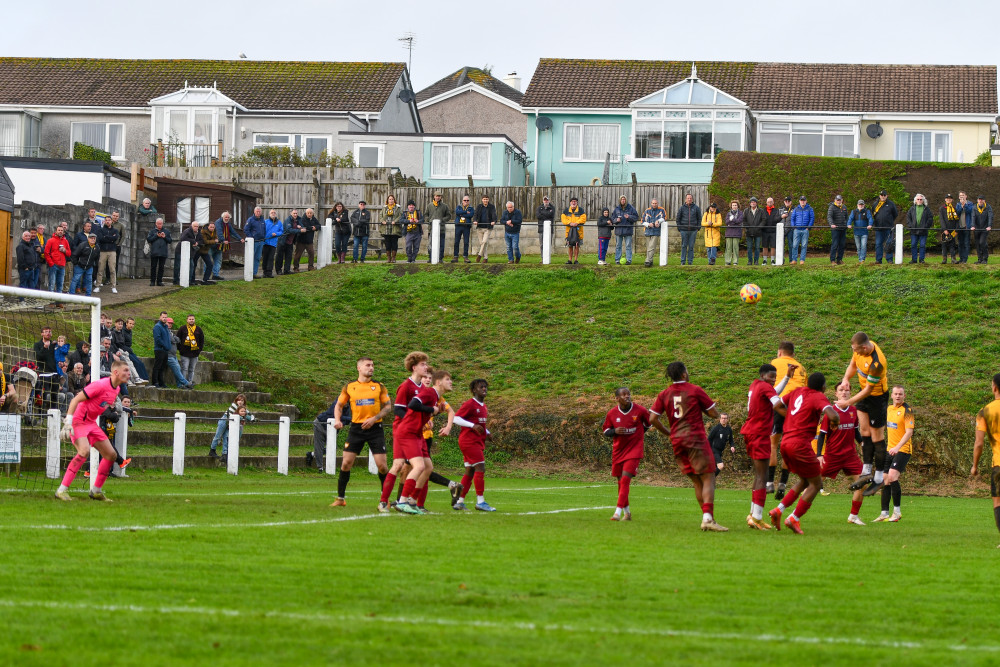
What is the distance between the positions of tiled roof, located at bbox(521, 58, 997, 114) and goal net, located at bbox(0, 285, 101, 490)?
112 feet

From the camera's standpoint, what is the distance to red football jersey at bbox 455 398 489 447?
602 inches

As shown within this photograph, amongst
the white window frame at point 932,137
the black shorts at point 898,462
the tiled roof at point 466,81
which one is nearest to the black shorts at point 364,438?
the black shorts at point 898,462

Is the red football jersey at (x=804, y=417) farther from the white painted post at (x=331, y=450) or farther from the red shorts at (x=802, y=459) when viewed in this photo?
the white painted post at (x=331, y=450)

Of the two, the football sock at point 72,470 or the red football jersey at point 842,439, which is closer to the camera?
the football sock at point 72,470

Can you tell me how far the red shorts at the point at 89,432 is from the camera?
556 inches

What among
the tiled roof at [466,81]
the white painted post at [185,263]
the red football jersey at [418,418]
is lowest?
the red football jersey at [418,418]

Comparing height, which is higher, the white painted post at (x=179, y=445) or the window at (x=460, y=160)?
the window at (x=460, y=160)

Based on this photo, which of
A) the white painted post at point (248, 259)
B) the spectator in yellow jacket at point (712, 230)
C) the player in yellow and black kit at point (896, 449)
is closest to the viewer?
the player in yellow and black kit at point (896, 449)

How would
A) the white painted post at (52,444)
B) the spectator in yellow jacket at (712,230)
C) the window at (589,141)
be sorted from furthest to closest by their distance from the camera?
the window at (589,141)
the spectator in yellow jacket at (712,230)
the white painted post at (52,444)

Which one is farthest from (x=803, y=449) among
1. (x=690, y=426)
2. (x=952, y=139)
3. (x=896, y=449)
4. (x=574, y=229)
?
(x=952, y=139)

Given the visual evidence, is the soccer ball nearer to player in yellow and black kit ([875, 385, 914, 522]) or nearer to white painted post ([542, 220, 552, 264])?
white painted post ([542, 220, 552, 264])

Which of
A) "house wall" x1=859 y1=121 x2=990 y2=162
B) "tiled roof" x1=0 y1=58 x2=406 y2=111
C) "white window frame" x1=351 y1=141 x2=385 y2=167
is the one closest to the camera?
"house wall" x1=859 y1=121 x2=990 y2=162

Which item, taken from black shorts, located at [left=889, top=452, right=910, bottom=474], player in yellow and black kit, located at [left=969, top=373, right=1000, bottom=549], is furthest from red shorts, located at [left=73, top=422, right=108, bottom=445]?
black shorts, located at [left=889, top=452, right=910, bottom=474]

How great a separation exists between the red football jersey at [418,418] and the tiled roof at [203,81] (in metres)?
41.9
